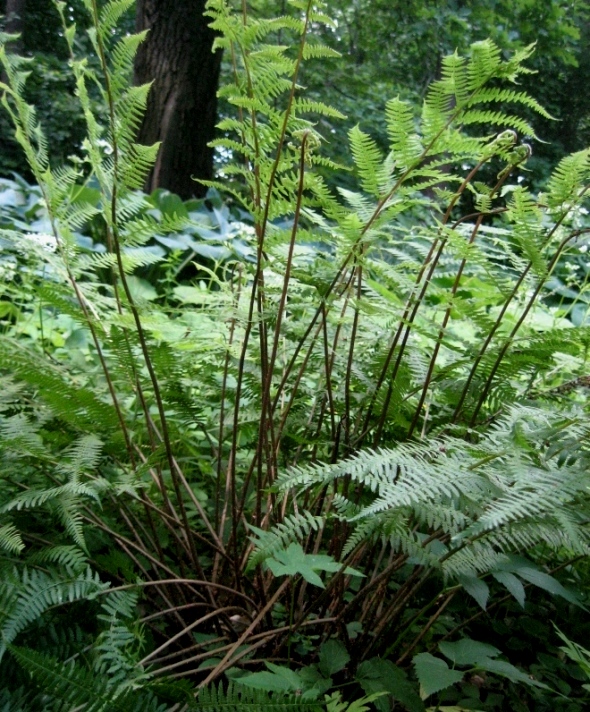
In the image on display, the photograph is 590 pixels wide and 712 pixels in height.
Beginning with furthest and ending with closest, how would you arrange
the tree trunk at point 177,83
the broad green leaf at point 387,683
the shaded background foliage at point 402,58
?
the shaded background foliage at point 402,58 < the tree trunk at point 177,83 < the broad green leaf at point 387,683

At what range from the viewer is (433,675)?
0.66 m

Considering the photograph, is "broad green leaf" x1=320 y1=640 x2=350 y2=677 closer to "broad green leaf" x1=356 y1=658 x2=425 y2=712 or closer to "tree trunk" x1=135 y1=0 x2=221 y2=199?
"broad green leaf" x1=356 y1=658 x2=425 y2=712

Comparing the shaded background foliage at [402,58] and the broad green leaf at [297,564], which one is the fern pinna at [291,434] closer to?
the broad green leaf at [297,564]

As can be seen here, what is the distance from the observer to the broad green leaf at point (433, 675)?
2.09ft

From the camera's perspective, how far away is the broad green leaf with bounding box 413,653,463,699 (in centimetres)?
64

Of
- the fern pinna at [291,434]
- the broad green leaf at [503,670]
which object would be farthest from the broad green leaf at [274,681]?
the broad green leaf at [503,670]

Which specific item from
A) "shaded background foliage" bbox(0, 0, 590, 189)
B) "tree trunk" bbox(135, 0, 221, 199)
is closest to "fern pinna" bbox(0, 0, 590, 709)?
"tree trunk" bbox(135, 0, 221, 199)

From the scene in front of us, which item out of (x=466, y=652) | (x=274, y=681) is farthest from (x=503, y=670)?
(x=274, y=681)

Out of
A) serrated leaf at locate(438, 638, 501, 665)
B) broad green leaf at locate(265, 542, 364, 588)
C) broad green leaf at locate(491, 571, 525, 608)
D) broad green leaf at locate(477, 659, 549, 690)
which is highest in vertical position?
broad green leaf at locate(265, 542, 364, 588)

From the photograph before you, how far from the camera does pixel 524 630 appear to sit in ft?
3.08

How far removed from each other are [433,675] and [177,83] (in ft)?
10.6

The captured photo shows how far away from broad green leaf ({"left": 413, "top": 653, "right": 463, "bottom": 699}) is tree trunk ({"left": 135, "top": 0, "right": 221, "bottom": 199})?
9.48 ft

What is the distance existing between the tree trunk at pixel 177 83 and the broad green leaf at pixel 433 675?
2.89m

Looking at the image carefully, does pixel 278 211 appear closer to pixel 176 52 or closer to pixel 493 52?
pixel 493 52
